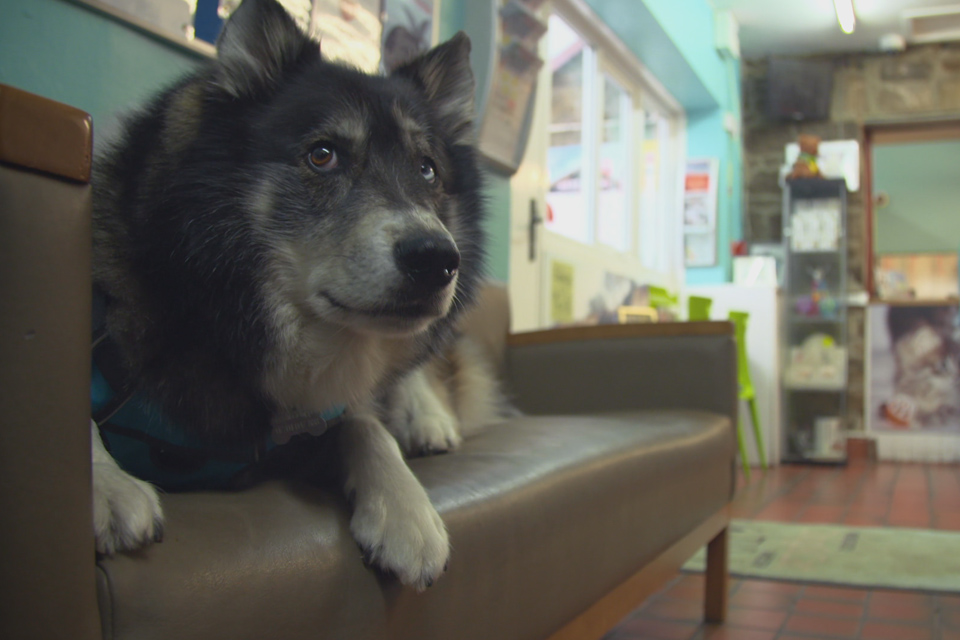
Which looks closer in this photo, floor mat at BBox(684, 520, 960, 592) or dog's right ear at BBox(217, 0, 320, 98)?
dog's right ear at BBox(217, 0, 320, 98)

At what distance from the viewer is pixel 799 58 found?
6.55m

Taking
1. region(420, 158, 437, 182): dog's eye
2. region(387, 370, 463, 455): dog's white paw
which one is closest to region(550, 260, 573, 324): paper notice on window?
region(387, 370, 463, 455): dog's white paw

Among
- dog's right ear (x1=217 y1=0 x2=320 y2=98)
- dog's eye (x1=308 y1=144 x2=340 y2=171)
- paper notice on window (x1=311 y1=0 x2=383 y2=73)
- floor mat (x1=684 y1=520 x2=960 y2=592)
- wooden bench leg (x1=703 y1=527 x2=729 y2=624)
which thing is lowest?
floor mat (x1=684 y1=520 x2=960 y2=592)

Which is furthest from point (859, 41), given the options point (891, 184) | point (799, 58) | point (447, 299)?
point (447, 299)

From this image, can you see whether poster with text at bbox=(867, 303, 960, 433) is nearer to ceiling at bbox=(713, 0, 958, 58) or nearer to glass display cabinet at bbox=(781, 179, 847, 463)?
glass display cabinet at bbox=(781, 179, 847, 463)

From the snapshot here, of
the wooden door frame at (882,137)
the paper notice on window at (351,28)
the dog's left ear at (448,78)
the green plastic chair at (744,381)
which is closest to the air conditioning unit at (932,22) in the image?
the wooden door frame at (882,137)

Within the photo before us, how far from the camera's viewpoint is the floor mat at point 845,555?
2229 mm

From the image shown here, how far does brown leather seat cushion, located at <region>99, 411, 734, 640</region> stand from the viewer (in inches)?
21.8

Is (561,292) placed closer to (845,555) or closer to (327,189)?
(845,555)

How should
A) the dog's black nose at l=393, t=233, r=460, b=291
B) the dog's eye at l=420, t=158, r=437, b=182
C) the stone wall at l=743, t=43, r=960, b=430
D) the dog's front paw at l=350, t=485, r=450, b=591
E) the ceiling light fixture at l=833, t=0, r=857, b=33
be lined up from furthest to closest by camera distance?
the stone wall at l=743, t=43, r=960, b=430, the ceiling light fixture at l=833, t=0, r=857, b=33, the dog's eye at l=420, t=158, r=437, b=182, the dog's black nose at l=393, t=233, r=460, b=291, the dog's front paw at l=350, t=485, r=450, b=591

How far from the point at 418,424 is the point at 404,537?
0.51 m

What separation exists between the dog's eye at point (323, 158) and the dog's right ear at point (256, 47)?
0.30ft

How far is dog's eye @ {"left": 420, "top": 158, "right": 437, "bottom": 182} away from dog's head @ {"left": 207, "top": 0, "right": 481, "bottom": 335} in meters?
0.05

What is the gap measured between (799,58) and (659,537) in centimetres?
624
